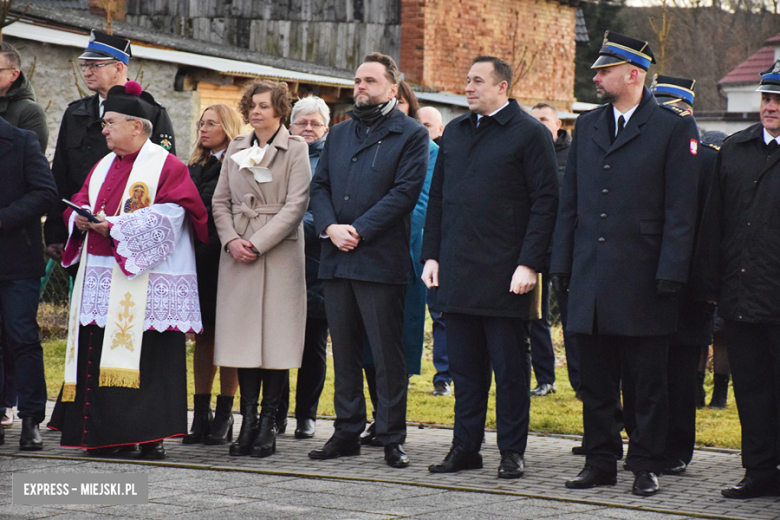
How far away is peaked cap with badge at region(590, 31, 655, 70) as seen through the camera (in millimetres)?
5324

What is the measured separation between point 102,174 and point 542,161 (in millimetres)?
2465

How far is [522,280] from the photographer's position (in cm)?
555

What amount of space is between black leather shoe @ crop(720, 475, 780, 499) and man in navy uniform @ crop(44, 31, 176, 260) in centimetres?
373

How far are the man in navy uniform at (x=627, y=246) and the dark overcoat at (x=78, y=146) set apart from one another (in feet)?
8.48

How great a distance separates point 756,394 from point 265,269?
2702 mm

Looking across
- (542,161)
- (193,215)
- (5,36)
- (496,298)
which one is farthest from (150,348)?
(5,36)

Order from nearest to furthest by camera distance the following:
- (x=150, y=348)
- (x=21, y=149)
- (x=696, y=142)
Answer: (x=696, y=142) < (x=150, y=348) < (x=21, y=149)

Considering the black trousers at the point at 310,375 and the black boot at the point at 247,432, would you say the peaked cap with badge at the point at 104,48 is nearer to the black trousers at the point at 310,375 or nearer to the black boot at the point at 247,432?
the black trousers at the point at 310,375

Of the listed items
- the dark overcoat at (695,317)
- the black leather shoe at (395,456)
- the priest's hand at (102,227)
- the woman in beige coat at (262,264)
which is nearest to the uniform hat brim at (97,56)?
the woman in beige coat at (262,264)

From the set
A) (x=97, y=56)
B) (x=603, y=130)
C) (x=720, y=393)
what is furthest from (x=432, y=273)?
(x=720, y=393)

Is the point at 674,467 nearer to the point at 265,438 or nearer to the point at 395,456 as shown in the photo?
the point at 395,456

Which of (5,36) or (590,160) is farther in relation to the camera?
(5,36)

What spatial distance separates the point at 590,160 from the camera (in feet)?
17.7

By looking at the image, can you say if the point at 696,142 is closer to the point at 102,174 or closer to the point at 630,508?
the point at 630,508
